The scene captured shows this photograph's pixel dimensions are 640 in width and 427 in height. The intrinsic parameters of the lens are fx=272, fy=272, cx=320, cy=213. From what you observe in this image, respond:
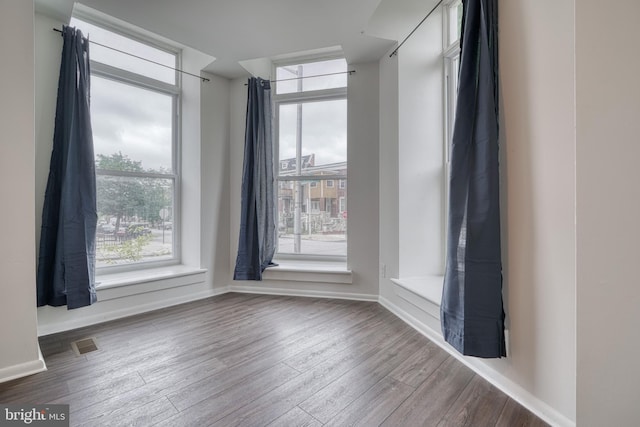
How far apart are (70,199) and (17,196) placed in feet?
1.83

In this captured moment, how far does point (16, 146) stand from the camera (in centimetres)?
162

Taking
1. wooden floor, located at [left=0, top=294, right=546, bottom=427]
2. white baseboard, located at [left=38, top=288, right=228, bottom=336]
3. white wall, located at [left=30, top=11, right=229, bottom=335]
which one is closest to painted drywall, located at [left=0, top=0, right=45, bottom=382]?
wooden floor, located at [left=0, top=294, right=546, bottom=427]

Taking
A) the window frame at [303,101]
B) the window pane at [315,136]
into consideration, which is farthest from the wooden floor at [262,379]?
the window pane at [315,136]

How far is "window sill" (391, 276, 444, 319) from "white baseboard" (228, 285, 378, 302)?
1.67 feet

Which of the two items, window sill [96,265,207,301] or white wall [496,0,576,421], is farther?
window sill [96,265,207,301]

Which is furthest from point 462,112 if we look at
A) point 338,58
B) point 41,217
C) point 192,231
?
point 41,217

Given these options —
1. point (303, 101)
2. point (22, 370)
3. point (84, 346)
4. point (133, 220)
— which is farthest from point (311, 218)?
point (22, 370)

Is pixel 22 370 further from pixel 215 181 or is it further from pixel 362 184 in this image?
pixel 362 184

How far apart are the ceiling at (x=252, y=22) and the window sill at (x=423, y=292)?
2.22 metres

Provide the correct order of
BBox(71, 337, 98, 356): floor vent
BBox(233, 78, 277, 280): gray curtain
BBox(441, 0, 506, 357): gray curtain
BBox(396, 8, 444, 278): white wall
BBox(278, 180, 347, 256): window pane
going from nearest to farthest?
1. BBox(441, 0, 506, 357): gray curtain
2. BBox(71, 337, 98, 356): floor vent
3. BBox(396, 8, 444, 278): white wall
4. BBox(233, 78, 277, 280): gray curtain
5. BBox(278, 180, 347, 256): window pane

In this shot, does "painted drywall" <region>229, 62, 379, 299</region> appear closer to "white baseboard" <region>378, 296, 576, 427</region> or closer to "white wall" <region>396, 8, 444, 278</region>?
"white wall" <region>396, 8, 444, 278</region>

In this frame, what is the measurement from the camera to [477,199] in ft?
4.83

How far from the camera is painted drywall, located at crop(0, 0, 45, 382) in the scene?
62.4 inches

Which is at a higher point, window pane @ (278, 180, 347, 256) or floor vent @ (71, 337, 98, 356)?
window pane @ (278, 180, 347, 256)
